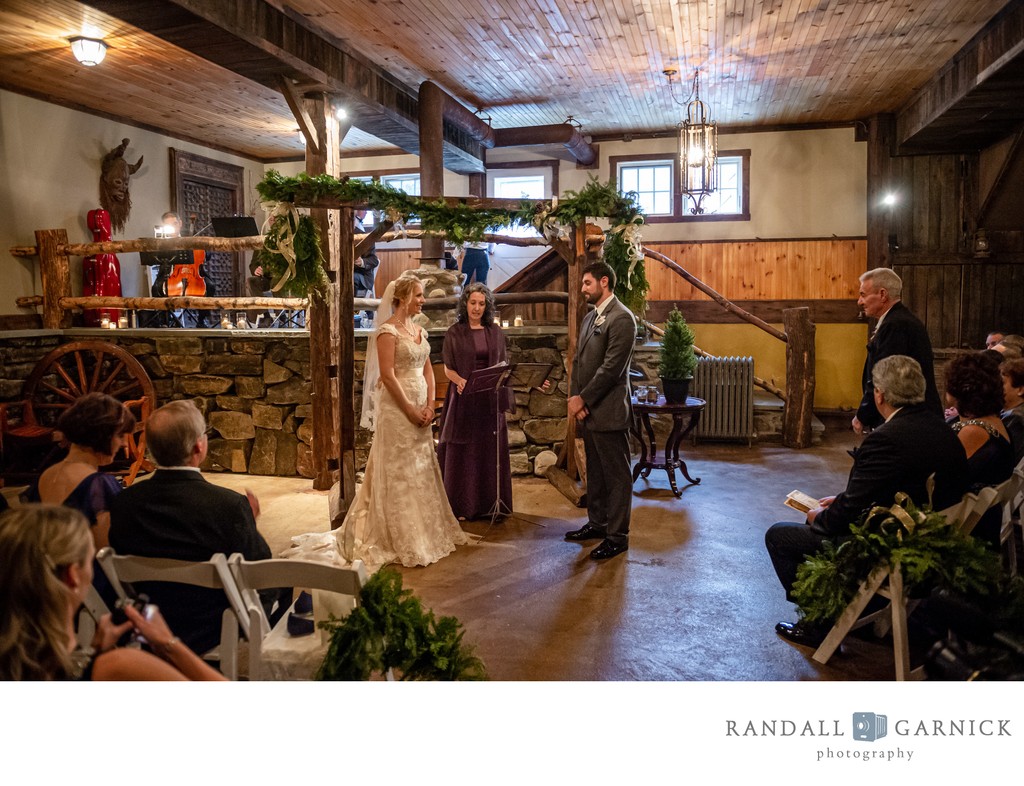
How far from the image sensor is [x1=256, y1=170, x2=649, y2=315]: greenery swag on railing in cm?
431

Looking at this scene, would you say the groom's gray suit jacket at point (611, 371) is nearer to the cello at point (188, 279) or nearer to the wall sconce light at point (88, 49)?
the wall sconce light at point (88, 49)

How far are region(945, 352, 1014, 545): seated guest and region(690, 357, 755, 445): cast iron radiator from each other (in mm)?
4298

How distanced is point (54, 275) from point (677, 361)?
4710mm

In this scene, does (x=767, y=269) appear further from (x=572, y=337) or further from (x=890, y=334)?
(x=890, y=334)

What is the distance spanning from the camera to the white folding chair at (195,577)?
1791 millimetres

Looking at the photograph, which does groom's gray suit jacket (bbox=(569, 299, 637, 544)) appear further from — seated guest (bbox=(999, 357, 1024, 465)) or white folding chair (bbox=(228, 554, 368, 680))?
white folding chair (bbox=(228, 554, 368, 680))

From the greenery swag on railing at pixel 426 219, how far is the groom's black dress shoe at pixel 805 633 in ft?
8.29

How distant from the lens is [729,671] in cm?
262

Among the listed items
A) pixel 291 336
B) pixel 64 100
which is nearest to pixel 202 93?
pixel 64 100

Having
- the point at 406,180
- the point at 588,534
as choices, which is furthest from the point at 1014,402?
the point at 406,180

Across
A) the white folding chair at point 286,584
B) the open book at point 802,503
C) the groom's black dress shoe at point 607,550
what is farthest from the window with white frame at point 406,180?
the white folding chair at point 286,584

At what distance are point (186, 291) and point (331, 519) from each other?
3.61 metres

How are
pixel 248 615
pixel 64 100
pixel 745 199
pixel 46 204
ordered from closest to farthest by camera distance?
1. pixel 248 615
2. pixel 46 204
3. pixel 64 100
4. pixel 745 199
